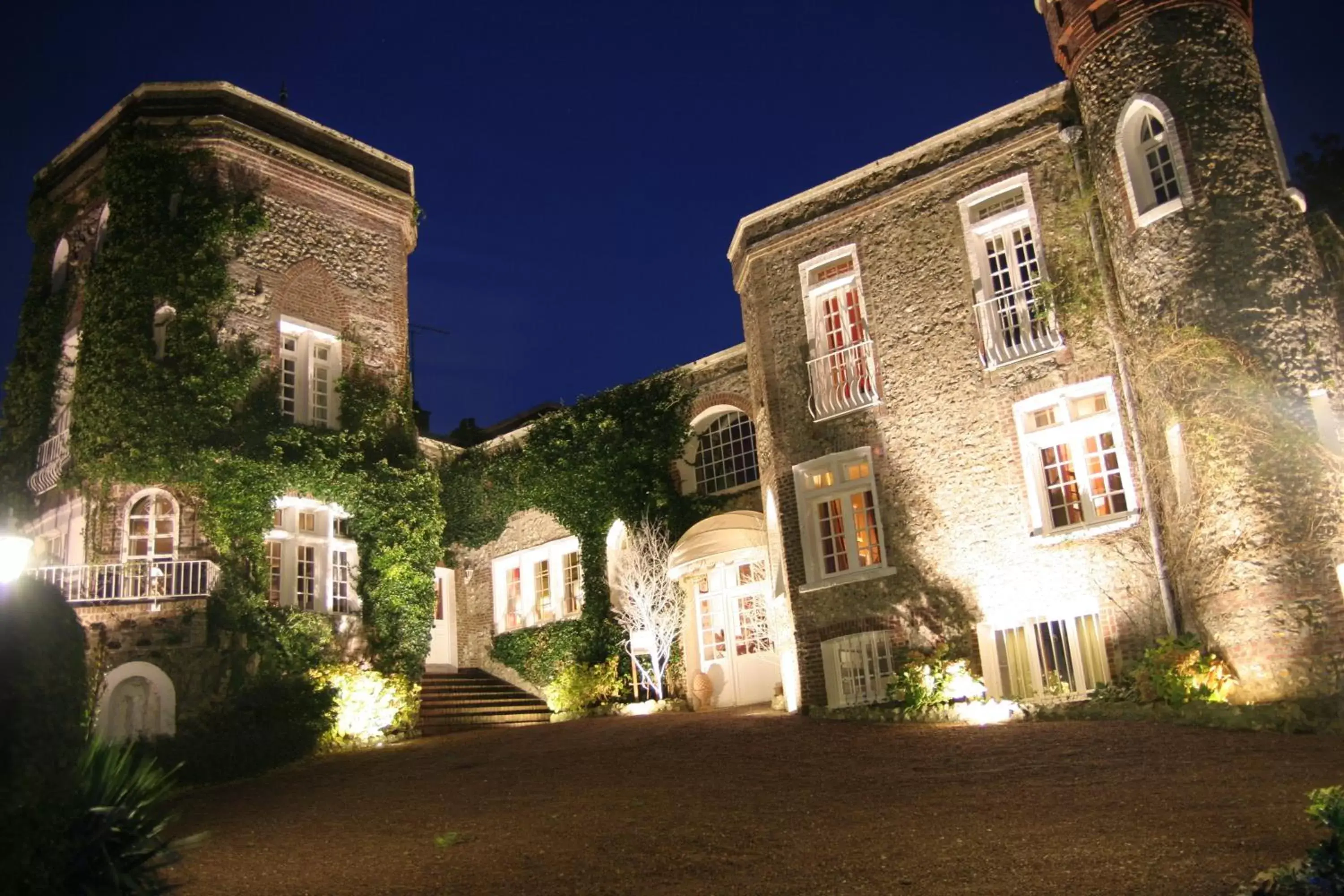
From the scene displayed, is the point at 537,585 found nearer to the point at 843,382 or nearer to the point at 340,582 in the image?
the point at 340,582

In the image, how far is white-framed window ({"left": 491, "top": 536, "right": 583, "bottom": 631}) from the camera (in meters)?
23.9

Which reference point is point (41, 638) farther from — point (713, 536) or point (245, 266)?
point (245, 266)

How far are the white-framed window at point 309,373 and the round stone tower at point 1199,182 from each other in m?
14.4

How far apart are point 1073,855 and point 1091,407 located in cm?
919

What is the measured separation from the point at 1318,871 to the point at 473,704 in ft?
58.1

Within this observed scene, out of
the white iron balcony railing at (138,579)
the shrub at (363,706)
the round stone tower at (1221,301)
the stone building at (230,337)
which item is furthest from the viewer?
the shrub at (363,706)

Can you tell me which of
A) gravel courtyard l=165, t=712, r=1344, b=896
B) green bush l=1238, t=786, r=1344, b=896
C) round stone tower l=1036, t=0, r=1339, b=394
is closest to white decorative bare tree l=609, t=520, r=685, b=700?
gravel courtyard l=165, t=712, r=1344, b=896

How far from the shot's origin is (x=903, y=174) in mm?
17625

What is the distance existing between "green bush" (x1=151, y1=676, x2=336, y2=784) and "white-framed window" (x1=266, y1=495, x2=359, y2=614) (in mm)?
1940

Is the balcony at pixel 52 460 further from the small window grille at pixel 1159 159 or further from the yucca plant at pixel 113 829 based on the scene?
the small window grille at pixel 1159 159

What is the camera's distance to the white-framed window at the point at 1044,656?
14.8 metres

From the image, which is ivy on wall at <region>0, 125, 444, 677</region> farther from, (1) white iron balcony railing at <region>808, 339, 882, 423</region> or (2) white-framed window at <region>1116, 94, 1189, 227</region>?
(2) white-framed window at <region>1116, 94, 1189, 227</region>

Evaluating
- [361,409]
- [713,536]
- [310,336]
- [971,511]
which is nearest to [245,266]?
[310,336]

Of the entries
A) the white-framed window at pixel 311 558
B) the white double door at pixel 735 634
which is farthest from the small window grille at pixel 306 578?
the white double door at pixel 735 634
